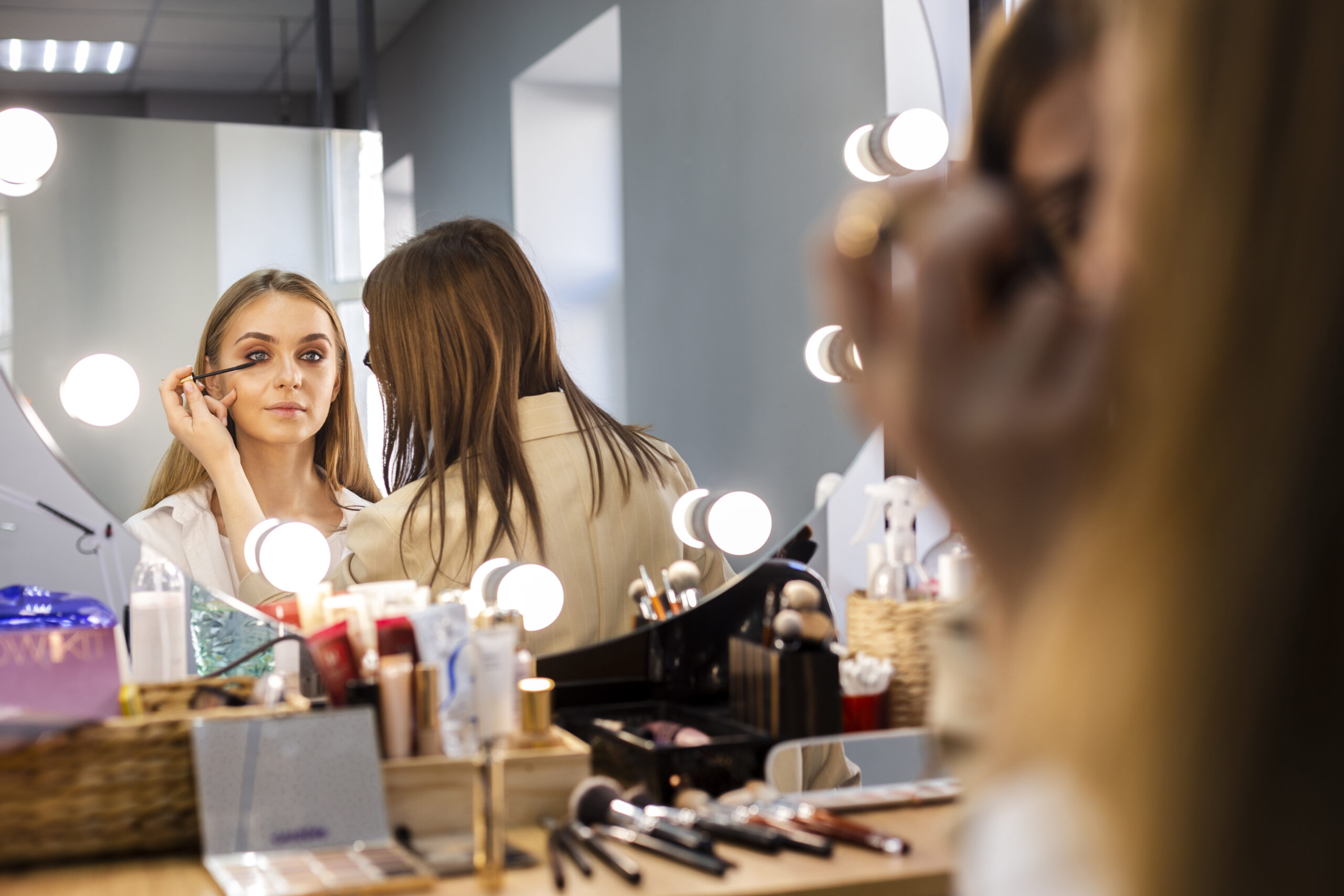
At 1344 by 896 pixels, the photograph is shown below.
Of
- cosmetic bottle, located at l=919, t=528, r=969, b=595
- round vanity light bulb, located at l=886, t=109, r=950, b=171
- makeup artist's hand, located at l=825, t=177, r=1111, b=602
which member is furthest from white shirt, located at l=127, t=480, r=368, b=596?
makeup artist's hand, located at l=825, t=177, r=1111, b=602

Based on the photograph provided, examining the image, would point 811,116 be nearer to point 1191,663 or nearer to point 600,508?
point 600,508

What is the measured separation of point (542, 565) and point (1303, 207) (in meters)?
0.91

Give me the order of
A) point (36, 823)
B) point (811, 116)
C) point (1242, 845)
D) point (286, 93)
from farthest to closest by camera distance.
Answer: point (811, 116)
point (286, 93)
point (36, 823)
point (1242, 845)

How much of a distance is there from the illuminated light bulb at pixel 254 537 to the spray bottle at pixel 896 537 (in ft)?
1.94

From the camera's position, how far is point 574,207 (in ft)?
3.62

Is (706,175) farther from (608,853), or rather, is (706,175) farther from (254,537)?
(608,853)

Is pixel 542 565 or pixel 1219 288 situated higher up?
pixel 1219 288

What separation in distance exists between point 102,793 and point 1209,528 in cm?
79

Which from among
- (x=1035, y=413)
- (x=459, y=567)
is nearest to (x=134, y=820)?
(x=459, y=567)

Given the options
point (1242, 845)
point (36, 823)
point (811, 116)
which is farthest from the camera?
point (811, 116)

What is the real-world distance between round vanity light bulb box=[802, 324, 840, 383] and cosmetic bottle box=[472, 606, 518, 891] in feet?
1.43

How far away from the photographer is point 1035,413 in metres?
0.27

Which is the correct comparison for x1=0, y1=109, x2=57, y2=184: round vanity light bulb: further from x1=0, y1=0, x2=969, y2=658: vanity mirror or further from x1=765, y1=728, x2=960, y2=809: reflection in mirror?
x1=765, y1=728, x2=960, y2=809: reflection in mirror

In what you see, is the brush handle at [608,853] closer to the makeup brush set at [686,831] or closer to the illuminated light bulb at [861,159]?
the makeup brush set at [686,831]
